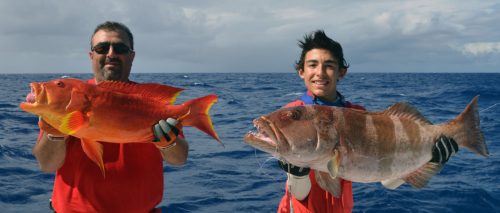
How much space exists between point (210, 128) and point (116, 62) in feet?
4.46

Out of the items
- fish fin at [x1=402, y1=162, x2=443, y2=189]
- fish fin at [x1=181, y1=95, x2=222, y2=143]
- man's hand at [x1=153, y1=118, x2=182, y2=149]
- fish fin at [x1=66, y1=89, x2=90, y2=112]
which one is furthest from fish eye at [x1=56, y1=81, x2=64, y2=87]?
fish fin at [x1=402, y1=162, x2=443, y2=189]

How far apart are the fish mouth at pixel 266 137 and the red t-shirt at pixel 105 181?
1.62 meters

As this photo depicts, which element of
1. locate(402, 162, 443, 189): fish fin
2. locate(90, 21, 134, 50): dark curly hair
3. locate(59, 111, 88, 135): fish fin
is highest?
locate(90, 21, 134, 50): dark curly hair

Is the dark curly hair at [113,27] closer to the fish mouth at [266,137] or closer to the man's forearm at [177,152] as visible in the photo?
the man's forearm at [177,152]

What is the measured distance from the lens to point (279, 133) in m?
2.85

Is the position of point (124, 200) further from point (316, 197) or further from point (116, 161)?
point (316, 197)

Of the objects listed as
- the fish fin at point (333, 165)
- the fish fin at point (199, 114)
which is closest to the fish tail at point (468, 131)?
the fish fin at point (333, 165)

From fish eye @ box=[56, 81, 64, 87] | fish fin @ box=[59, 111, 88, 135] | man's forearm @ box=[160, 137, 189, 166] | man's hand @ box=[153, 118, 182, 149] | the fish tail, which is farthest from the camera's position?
man's forearm @ box=[160, 137, 189, 166]

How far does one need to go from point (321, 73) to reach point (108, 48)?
2093 millimetres

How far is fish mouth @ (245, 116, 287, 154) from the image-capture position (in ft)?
9.13

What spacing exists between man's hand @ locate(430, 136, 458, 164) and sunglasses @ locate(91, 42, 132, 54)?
276cm

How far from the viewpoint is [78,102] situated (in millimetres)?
2582

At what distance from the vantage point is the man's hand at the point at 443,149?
10.4 ft

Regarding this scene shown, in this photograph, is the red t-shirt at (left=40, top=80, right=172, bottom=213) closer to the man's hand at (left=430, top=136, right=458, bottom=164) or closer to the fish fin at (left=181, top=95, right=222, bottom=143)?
the fish fin at (left=181, top=95, right=222, bottom=143)
